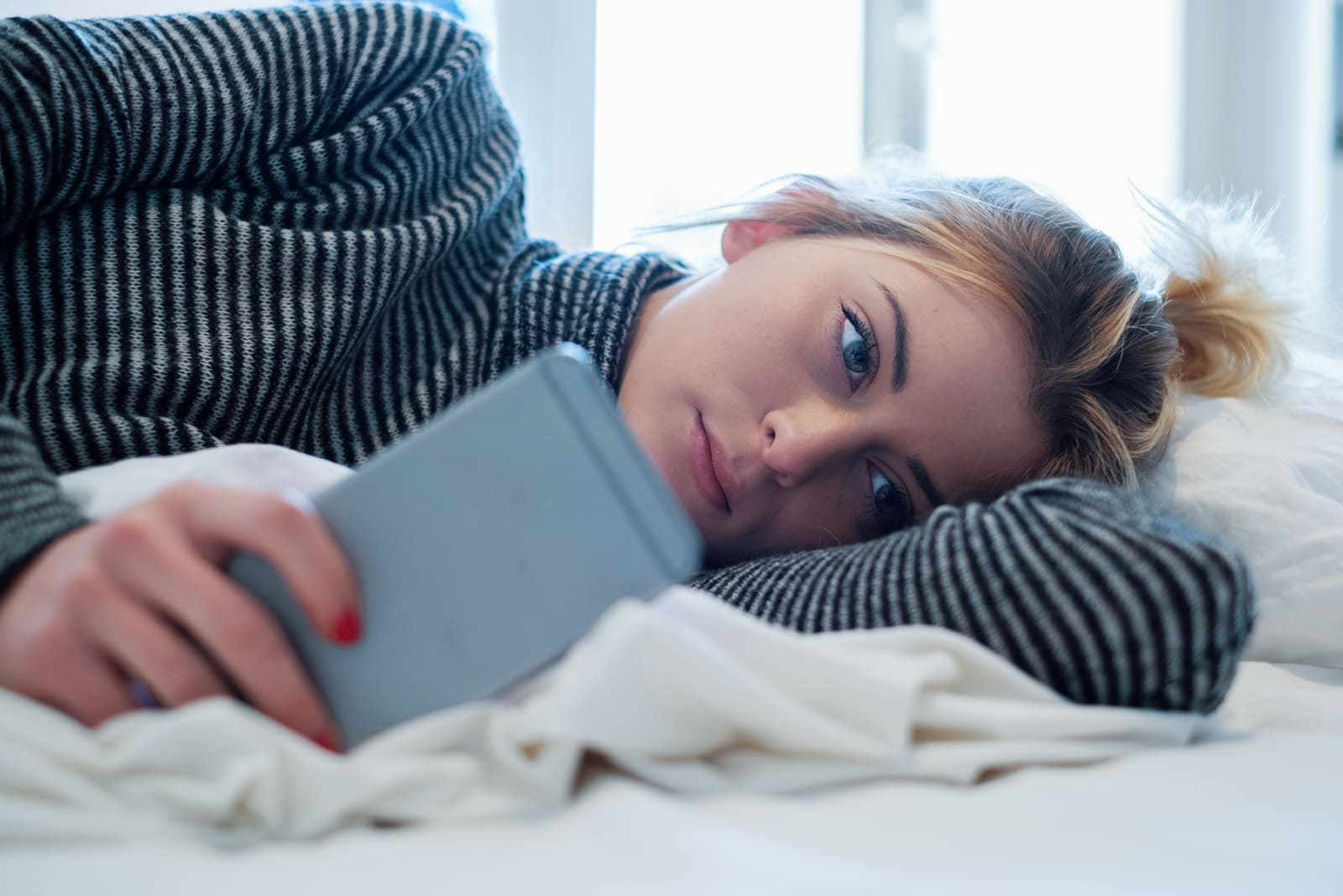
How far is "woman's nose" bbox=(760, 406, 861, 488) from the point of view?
73 cm

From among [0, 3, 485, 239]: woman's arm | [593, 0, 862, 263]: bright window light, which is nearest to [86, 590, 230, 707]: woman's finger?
[0, 3, 485, 239]: woman's arm

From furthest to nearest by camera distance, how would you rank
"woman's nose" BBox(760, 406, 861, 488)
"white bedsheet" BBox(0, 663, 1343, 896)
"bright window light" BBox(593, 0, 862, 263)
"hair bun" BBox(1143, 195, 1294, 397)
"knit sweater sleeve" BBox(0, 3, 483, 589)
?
"bright window light" BBox(593, 0, 862, 263) < "hair bun" BBox(1143, 195, 1294, 397) < "woman's nose" BBox(760, 406, 861, 488) < "knit sweater sleeve" BBox(0, 3, 483, 589) < "white bedsheet" BBox(0, 663, 1343, 896)

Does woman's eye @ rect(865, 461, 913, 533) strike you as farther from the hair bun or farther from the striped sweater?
the hair bun

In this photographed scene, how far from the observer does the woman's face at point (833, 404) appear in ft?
2.45

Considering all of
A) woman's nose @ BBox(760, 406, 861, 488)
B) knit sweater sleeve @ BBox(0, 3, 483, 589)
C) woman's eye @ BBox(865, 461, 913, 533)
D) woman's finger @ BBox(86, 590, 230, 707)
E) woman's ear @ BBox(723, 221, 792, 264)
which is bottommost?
woman's eye @ BBox(865, 461, 913, 533)

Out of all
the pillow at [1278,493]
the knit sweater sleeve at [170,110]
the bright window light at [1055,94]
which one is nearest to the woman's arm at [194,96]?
the knit sweater sleeve at [170,110]

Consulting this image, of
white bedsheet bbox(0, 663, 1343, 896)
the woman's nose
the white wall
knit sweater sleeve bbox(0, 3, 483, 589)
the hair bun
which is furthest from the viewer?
the white wall

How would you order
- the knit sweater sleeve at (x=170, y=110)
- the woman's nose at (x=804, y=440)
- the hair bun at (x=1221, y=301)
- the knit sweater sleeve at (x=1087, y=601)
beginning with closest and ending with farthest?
the knit sweater sleeve at (x=1087, y=601) < the knit sweater sleeve at (x=170, y=110) < the woman's nose at (x=804, y=440) < the hair bun at (x=1221, y=301)

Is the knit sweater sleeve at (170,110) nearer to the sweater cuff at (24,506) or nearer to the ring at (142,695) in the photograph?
the sweater cuff at (24,506)

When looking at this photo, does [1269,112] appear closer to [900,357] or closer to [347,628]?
[900,357]

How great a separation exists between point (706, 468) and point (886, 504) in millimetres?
145

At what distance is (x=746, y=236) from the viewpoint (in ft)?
3.14

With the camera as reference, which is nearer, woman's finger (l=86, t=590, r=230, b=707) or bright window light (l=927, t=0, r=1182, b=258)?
woman's finger (l=86, t=590, r=230, b=707)

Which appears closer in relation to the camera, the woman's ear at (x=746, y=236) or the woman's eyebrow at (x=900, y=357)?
the woman's eyebrow at (x=900, y=357)
